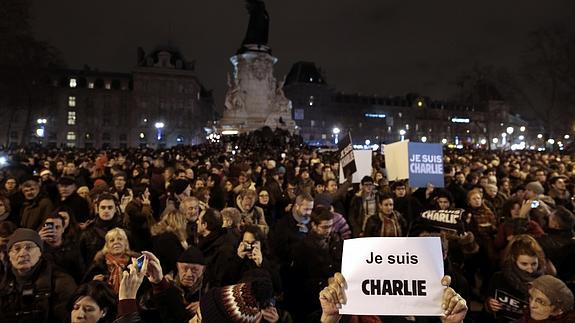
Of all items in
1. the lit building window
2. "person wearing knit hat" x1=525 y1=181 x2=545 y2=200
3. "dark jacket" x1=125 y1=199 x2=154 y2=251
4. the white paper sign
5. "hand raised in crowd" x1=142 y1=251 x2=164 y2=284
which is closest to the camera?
the white paper sign

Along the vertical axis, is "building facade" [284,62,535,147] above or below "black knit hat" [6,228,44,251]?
above

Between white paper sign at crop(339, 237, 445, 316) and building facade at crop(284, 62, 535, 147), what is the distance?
72326mm

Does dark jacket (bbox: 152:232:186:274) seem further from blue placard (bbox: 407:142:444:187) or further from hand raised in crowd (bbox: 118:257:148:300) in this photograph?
blue placard (bbox: 407:142:444:187)

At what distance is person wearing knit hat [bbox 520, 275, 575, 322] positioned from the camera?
3.18 metres

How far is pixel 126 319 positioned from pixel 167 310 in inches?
22.6

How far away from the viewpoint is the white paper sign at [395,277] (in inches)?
112

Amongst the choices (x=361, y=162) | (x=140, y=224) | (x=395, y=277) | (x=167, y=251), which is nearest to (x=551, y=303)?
(x=395, y=277)

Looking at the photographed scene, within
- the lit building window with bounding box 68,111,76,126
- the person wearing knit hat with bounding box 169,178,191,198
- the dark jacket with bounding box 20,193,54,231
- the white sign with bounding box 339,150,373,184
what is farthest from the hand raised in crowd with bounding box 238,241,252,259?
the lit building window with bounding box 68,111,76,126

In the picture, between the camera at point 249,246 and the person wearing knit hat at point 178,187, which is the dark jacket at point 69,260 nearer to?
the camera at point 249,246

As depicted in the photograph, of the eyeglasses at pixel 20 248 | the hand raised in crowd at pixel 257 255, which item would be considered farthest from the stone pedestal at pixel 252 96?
A: the eyeglasses at pixel 20 248

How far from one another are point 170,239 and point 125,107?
3042 inches

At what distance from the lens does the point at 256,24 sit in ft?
139

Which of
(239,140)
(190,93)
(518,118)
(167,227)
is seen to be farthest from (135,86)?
(518,118)

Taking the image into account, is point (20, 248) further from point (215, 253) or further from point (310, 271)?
point (310, 271)
